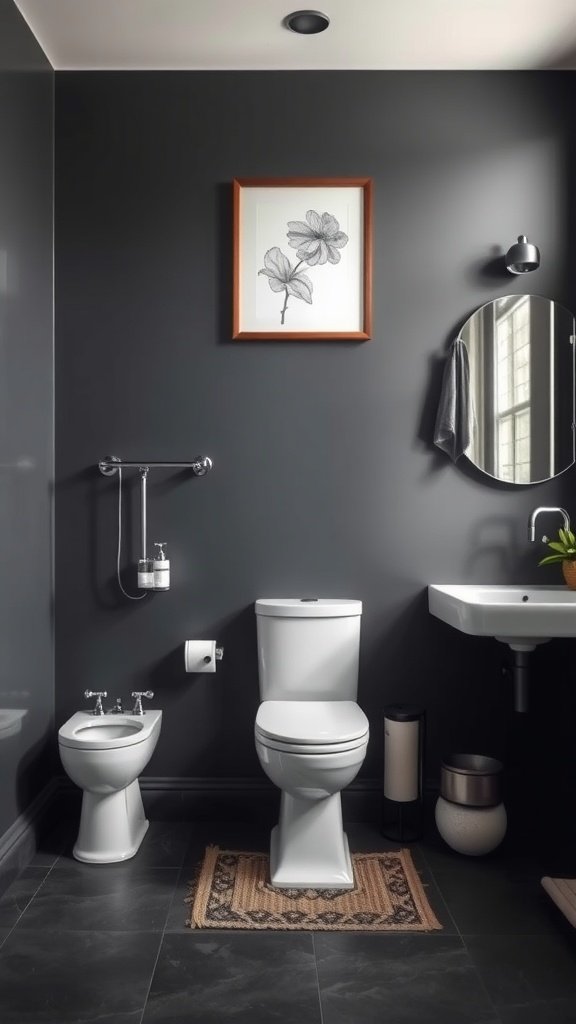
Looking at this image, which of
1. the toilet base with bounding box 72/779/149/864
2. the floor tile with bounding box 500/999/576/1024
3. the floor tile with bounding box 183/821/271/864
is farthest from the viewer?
the floor tile with bounding box 183/821/271/864

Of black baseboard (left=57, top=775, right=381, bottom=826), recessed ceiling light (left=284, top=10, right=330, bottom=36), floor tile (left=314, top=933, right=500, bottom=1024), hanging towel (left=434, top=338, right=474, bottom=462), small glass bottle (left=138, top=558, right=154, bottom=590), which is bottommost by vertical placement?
floor tile (left=314, top=933, right=500, bottom=1024)

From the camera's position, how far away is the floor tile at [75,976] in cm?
176

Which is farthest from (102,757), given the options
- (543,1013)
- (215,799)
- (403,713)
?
(543,1013)

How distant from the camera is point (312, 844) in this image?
239 centimetres

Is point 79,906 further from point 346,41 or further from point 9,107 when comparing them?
point 346,41

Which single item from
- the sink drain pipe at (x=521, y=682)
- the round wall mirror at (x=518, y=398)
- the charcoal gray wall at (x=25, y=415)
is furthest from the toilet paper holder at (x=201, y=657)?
the round wall mirror at (x=518, y=398)

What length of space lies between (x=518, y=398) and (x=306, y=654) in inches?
45.7

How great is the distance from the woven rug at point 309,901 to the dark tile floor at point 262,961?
41 mm

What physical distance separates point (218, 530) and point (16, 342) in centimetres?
91

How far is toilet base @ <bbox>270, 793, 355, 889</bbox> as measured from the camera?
7.79 feet

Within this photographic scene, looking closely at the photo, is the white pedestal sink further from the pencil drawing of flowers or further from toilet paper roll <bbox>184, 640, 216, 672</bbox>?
the pencil drawing of flowers

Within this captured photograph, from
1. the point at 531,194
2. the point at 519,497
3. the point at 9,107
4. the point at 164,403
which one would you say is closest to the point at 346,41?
the point at 531,194

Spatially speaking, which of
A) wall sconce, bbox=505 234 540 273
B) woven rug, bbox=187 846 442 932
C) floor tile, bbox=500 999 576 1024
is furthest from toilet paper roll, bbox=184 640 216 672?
wall sconce, bbox=505 234 540 273

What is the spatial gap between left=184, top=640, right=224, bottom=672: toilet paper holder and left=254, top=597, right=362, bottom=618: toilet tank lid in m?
0.20
